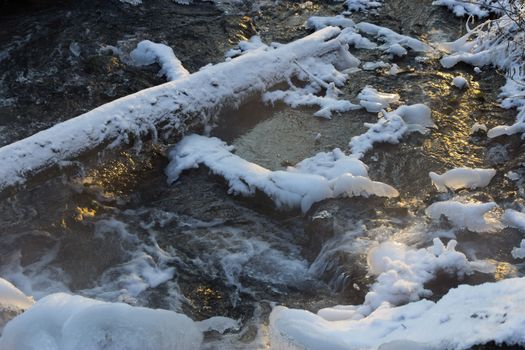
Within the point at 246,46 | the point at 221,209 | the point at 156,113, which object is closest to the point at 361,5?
the point at 246,46

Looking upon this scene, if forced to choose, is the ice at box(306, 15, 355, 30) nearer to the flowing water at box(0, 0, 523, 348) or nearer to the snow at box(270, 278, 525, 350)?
the flowing water at box(0, 0, 523, 348)

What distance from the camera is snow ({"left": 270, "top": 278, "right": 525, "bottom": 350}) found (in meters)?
2.77

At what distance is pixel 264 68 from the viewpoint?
6273mm

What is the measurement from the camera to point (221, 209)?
493cm

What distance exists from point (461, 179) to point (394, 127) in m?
1.06

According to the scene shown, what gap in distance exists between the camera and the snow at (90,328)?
298 cm

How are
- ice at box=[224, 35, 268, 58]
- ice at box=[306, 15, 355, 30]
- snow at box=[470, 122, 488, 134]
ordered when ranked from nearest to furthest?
snow at box=[470, 122, 488, 134], ice at box=[224, 35, 268, 58], ice at box=[306, 15, 355, 30]

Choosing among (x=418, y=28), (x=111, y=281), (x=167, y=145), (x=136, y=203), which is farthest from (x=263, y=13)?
(x=111, y=281)

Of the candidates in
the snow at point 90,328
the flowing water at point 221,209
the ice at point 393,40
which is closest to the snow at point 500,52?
the flowing water at point 221,209

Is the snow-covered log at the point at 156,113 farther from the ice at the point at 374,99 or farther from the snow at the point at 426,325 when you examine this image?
the snow at the point at 426,325

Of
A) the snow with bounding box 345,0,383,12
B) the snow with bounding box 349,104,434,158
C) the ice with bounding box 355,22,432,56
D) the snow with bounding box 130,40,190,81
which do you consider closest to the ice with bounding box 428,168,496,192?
the snow with bounding box 349,104,434,158

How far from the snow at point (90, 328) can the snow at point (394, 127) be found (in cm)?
293

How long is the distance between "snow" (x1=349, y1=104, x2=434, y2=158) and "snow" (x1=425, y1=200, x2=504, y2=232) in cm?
110

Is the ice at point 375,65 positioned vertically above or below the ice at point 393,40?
below
